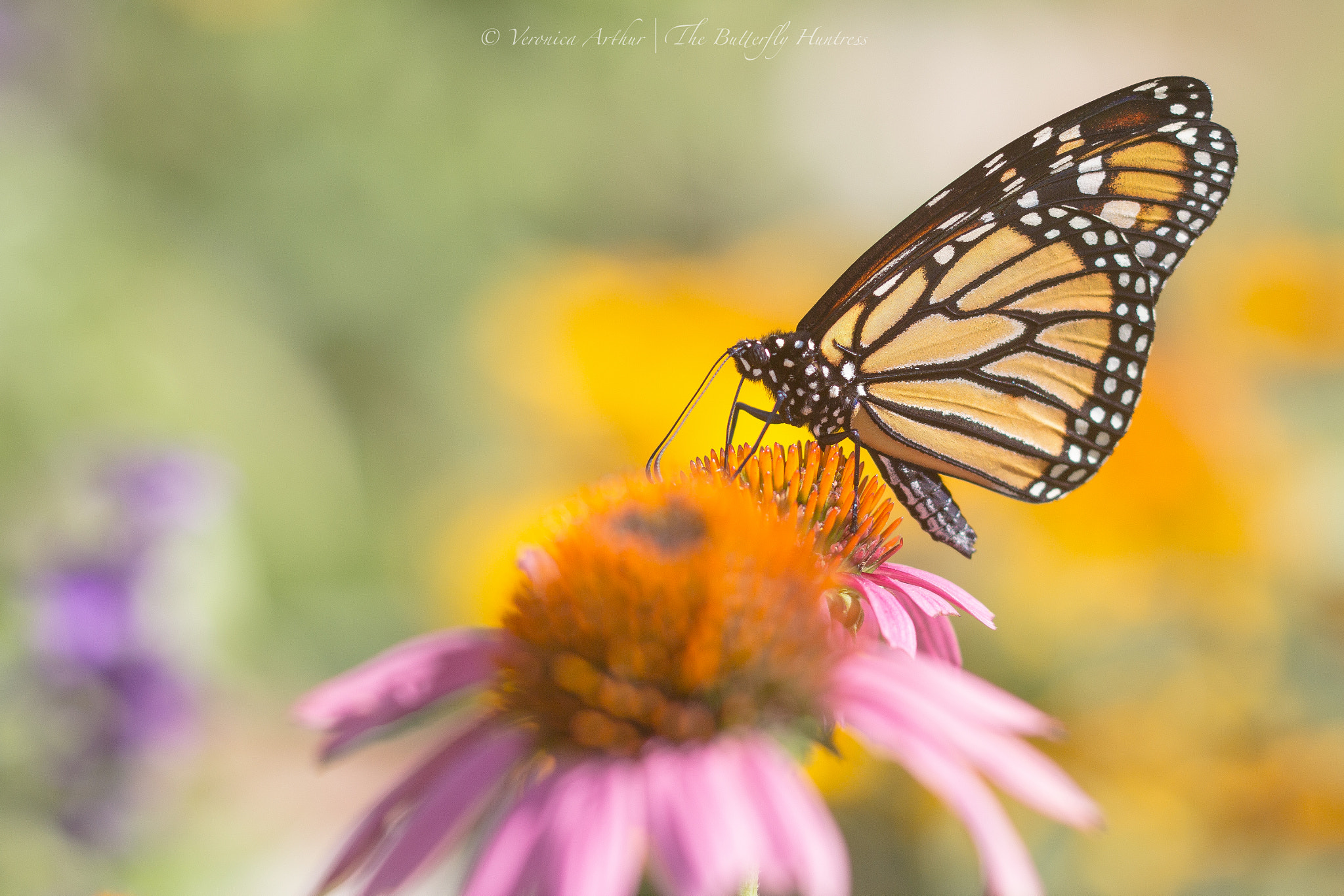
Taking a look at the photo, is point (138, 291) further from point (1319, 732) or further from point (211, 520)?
point (1319, 732)

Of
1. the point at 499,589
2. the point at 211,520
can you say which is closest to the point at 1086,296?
the point at 499,589

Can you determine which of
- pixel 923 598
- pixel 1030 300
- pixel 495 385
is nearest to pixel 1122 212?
pixel 1030 300

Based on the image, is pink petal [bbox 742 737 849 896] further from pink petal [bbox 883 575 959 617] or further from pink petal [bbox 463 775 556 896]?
pink petal [bbox 883 575 959 617]

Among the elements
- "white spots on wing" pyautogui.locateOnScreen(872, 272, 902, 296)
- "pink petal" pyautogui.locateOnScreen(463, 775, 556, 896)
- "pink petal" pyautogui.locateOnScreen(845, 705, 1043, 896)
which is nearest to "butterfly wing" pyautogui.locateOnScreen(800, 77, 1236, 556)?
"white spots on wing" pyautogui.locateOnScreen(872, 272, 902, 296)

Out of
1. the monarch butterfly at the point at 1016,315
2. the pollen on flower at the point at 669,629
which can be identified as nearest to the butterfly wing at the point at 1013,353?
the monarch butterfly at the point at 1016,315

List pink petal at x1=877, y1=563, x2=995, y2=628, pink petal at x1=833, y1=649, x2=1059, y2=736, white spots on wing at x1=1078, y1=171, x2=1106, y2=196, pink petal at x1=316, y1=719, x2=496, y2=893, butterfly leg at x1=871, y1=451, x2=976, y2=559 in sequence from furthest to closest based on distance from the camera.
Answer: white spots on wing at x1=1078, y1=171, x2=1106, y2=196
butterfly leg at x1=871, y1=451, x2=976, y2=559
pink petal at x1=877, y1=563, x2=995, y2=628
pink petal at x1=316, y1=719, x2=496, y2=893
pink petal at x1=833, y1=649, x2=1059, y2=736

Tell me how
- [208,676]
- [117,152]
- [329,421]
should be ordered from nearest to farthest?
1. [208,676]
2. [329,421]
3. [117,152]
